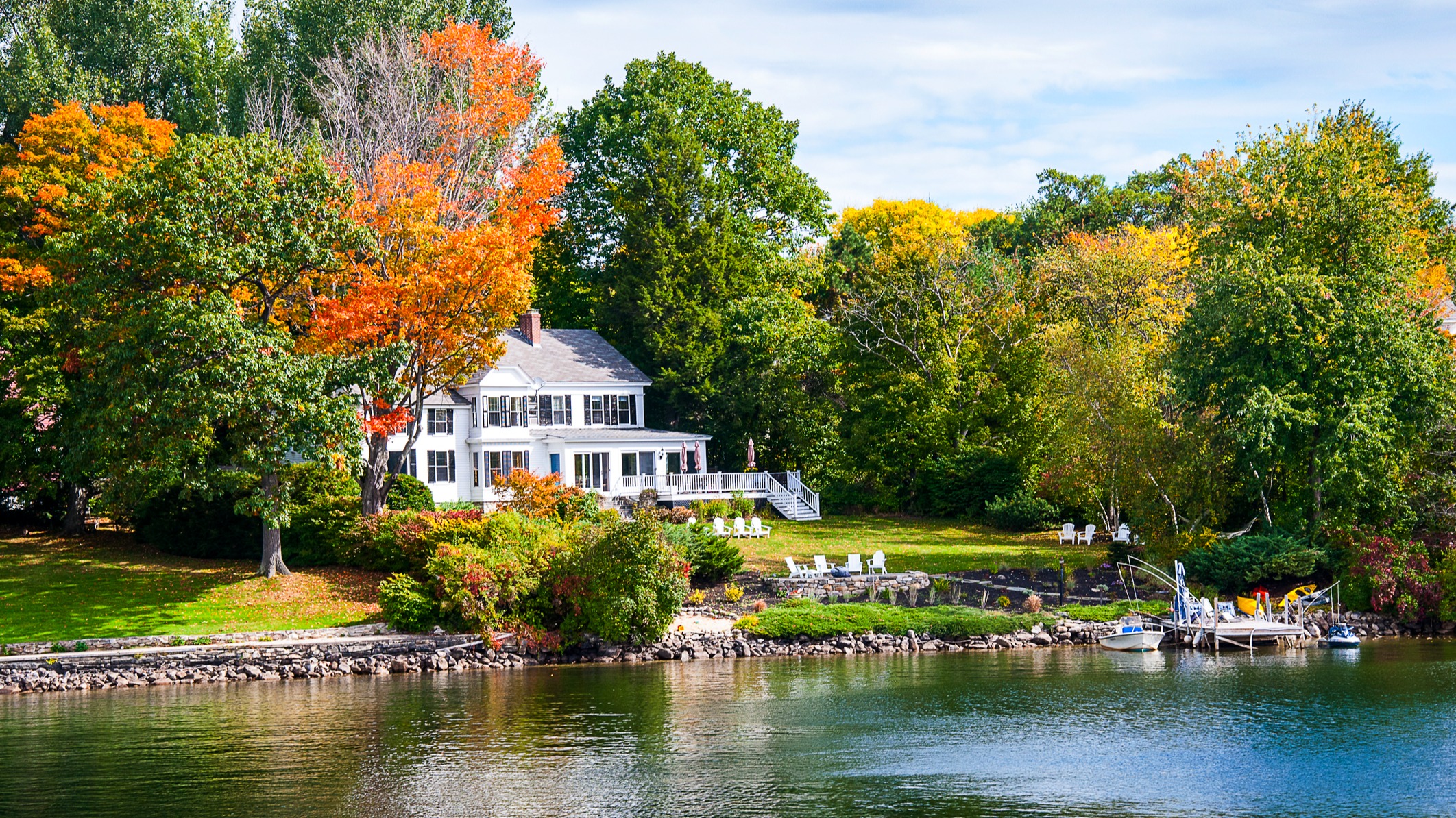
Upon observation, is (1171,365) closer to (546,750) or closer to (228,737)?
(546,750)

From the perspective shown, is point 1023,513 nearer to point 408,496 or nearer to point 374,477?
point 408,496

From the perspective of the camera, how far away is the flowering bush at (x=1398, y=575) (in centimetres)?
3253

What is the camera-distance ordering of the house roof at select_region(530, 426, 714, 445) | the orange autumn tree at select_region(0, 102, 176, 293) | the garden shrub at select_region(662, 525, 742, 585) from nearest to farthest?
the garden shrub at select_region(662, 525, 742, 585) < the orange autumn tree at select_region(0, 102, 176, 293) < the house roof at select_region(530, 426, 714, 445)

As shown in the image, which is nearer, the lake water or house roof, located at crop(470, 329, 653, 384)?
the lake water

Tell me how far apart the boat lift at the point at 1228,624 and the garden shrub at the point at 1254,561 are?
0.87m

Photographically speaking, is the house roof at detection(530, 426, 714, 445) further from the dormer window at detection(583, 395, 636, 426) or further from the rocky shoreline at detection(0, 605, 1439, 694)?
the rocky shoreline at detection(0, 605, 1439, 694)

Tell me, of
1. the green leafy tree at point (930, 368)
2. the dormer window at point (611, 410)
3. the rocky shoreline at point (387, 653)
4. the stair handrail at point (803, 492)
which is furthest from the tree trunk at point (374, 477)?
the green leafy tree at point (930, 368)

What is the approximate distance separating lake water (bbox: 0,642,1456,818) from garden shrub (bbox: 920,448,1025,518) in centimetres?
2031

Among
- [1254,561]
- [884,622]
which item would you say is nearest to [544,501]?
[884,622]

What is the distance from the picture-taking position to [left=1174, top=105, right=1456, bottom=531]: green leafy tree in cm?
3350

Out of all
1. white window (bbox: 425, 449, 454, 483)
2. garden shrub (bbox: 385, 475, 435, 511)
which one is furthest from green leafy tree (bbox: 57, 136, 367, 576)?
white window (bbox: 425, 449, 454, 483)

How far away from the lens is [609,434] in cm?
5153

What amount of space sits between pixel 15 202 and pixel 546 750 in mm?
30863

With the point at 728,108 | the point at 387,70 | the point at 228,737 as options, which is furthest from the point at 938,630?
the point at 728,108
